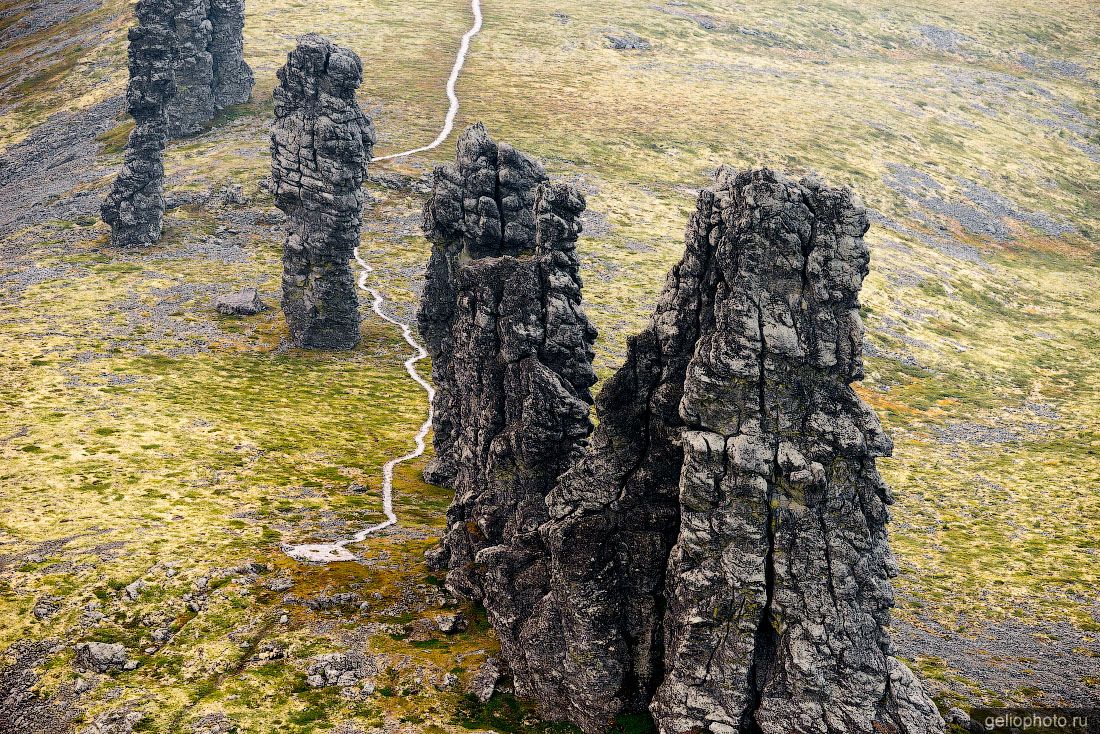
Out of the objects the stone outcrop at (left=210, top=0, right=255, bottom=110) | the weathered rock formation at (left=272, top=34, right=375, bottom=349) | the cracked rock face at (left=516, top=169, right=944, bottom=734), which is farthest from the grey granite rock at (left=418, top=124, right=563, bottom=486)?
the stone outcrop at (left=210, top=0, right=255, bottom=110)

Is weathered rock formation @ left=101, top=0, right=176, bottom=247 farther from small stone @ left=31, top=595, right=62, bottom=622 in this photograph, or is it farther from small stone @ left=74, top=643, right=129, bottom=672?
small stone @ left=74, top=643, right=129, bottom=672

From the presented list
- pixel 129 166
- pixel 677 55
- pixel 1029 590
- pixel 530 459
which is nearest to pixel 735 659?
pixel 530 459

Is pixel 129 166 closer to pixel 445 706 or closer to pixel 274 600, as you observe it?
pixel 274 600

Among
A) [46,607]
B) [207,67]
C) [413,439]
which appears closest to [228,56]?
[207,67]

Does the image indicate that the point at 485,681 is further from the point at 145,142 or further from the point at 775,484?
the point at 145,142

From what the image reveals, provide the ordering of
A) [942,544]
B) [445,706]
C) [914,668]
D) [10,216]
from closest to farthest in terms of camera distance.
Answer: [445,706]
[914,668]
[942,544]
[10,216]

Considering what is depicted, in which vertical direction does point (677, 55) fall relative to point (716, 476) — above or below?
above

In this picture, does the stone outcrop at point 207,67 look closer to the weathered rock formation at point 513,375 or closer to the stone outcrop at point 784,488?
the weathered rock formation at point 513,375
